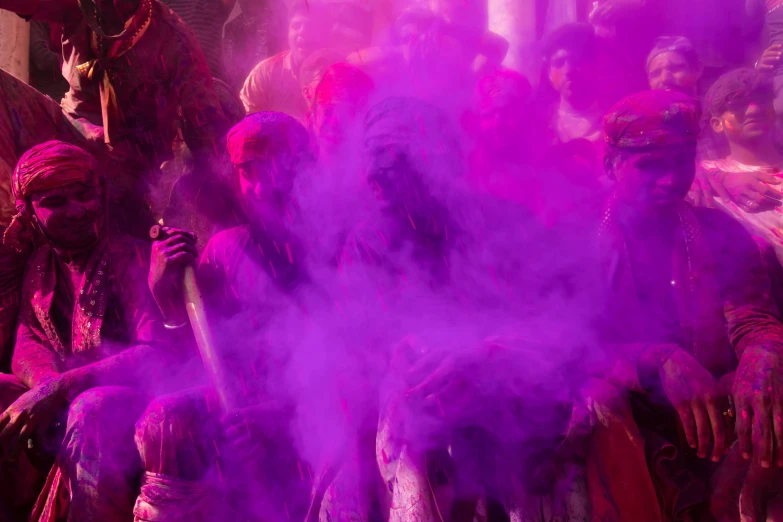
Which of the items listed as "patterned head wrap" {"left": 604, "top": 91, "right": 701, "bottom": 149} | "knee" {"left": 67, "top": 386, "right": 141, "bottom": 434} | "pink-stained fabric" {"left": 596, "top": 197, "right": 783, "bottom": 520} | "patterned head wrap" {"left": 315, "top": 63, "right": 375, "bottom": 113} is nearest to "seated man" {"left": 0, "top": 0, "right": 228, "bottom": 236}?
"patterned head wrap" {"left": 315, "top": 63, "right": 375, "bottom": 113}

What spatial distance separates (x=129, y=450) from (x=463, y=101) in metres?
2.88

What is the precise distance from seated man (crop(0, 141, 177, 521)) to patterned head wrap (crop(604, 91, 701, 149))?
2235 millimetres

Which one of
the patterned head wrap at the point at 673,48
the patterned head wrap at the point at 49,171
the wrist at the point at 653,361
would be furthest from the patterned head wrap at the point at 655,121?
the patterned head wrap at the point at 673,48

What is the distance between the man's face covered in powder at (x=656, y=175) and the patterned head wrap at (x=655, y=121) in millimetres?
39

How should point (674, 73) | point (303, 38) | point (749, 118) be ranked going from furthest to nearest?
point (303, 38) < point (674, 73) < point (749, 118)

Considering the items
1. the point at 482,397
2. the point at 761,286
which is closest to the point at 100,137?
the point at 482,397

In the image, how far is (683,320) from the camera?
3160mm

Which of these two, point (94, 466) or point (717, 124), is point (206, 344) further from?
point (717, 124)

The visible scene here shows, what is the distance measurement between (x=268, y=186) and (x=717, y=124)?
3.44 metres

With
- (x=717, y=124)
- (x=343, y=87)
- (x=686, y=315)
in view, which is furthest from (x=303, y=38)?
(x=686, y=315)

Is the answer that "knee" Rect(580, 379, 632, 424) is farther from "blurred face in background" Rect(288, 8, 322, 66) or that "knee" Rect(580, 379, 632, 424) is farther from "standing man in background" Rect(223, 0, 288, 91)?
"standing man in background" Rect(223, 0, 288, 91)

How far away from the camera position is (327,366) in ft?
10.7

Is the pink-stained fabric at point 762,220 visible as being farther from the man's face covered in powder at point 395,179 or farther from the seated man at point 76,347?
the seated man at point 76,347

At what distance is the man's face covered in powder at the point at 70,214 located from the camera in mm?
3504
